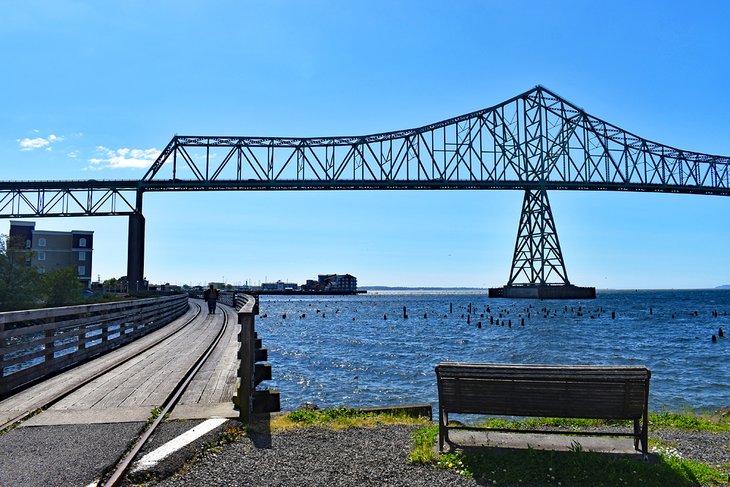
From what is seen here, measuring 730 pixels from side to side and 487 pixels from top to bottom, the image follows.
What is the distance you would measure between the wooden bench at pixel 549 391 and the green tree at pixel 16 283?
29479 mm

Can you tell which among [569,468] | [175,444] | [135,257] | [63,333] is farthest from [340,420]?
[135,257]

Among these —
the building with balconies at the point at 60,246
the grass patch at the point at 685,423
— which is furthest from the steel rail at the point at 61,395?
the building with balconies at the point at 60,246

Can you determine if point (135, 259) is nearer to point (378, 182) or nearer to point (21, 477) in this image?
point (378, 182)

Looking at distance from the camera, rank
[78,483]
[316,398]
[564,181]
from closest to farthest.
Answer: [78,483], [316,398], [564,181]

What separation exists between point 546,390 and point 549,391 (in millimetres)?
30

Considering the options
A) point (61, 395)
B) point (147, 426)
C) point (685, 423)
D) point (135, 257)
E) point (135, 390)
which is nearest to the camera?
point (147, 426)

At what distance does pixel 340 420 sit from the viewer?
7879 mm

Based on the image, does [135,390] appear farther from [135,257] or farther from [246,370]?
[135,257]

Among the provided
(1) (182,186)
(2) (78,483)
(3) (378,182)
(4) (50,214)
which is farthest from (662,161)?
(2) (78,483)

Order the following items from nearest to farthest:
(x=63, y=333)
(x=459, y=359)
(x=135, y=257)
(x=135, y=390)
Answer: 1. (x=135, y=390)
2. (x=63, y=333)
3. (x=459, y=359)
4. (x=135, y=257)

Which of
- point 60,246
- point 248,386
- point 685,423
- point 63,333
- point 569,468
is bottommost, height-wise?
point 685,423

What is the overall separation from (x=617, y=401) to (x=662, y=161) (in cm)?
11106

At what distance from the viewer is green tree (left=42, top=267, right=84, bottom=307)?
34.7 m

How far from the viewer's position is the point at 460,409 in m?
6.06
